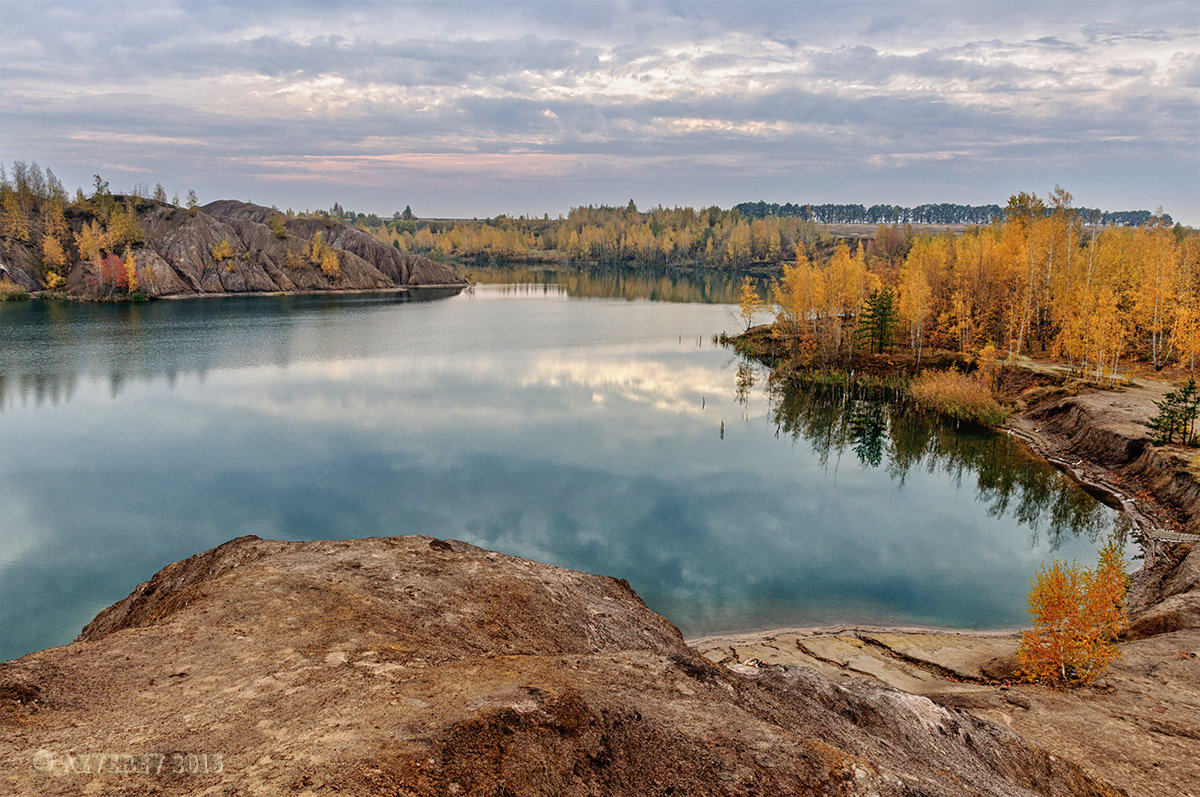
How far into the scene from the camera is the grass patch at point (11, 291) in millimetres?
109250

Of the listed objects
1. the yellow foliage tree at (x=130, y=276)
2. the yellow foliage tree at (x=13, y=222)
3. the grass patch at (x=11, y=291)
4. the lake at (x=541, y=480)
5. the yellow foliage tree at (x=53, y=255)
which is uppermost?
the yellow foliage tree at (x=13, y=222)

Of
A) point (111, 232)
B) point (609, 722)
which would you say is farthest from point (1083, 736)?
point (111, 232)

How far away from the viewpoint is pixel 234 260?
137250mm

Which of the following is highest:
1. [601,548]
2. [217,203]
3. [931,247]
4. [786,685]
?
[217,203]

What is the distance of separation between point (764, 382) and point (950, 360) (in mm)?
15902

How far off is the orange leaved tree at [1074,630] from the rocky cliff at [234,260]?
136 m

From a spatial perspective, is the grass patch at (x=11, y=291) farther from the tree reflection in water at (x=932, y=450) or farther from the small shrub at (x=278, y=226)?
the tree reflection in water at (x=932, y=450)

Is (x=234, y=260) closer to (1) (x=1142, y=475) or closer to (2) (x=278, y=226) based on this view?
(2) (x=278, y=226)

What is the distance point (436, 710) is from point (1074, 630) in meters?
16.6

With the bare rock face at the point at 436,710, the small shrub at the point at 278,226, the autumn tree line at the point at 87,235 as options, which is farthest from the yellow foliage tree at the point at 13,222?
the bare rock face at the point at 436,710

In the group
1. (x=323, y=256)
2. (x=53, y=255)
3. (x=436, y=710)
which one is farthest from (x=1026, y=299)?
(x=53, y=255)

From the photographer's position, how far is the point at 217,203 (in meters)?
183

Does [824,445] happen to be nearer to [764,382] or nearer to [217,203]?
[764,382]

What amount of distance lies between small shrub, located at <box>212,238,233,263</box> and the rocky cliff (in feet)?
0.74
